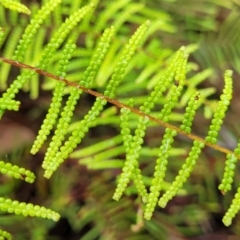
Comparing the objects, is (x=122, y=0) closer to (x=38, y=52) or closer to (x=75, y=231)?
(x=38, y=52)

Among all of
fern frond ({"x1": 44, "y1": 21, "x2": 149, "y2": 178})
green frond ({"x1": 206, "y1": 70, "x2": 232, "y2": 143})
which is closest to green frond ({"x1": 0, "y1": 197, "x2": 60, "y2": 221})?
fern frond ({"x1": 44, "y1": 21, "x2": 149, "y2": 178})

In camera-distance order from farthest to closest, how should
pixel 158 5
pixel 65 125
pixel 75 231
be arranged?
pixel 158 5 → pixel 75 231 → pixel 65 125

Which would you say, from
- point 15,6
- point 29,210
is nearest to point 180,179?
point 29,210

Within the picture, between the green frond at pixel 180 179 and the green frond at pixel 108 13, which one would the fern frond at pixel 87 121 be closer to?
the green frond at pixel 180 179

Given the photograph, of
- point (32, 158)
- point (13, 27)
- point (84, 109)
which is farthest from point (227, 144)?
point (13, 27)

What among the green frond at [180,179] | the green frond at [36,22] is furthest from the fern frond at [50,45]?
the green frond at [180,179]

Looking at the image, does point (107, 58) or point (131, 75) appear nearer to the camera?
point (107, 58)

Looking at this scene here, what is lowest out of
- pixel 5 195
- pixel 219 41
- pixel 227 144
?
pixel 5 195
